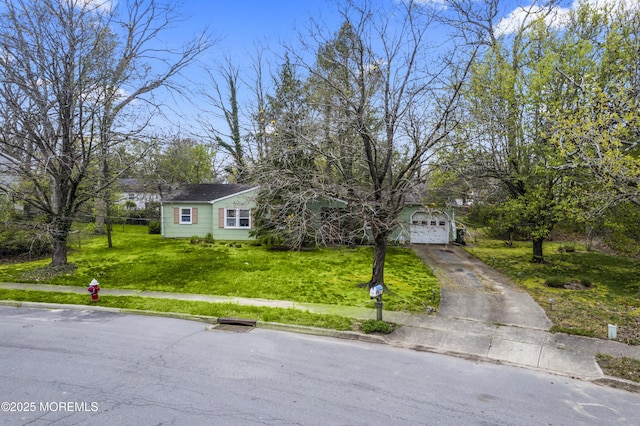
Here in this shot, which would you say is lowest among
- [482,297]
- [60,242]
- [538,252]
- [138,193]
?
[482,297]

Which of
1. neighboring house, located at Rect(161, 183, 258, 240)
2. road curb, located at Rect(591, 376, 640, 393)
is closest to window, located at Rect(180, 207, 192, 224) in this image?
neighboring house, located at Rect(161, 183, 258, 240)

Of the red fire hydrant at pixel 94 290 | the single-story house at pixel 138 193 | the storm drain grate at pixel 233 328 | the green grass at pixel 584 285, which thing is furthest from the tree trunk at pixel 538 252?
the single-story house at pixel 138 193

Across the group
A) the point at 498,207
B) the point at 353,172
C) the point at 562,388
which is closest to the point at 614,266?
the point at 498,207

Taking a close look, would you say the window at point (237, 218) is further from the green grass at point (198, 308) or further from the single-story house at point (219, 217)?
the green grass at point (198, 308)

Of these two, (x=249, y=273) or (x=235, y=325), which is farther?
(x=249, y=273)

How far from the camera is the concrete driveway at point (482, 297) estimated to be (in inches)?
A: 362

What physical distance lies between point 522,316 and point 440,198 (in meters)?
8.08

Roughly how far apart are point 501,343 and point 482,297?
12.6 ft

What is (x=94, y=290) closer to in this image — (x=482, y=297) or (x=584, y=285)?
(x=482, y=297)

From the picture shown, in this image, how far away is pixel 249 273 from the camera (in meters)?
14.2

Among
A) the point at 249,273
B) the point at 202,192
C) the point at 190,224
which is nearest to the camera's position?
the point at 249,273

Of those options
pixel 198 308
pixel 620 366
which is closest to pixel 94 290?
pixel 198 308

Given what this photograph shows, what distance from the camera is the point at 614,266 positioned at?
16000 millimetres

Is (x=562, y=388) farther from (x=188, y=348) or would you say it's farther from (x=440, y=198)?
(x=440, y=198)
